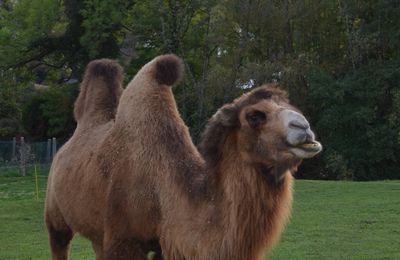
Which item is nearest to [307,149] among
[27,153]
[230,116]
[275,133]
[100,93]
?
[275,133]

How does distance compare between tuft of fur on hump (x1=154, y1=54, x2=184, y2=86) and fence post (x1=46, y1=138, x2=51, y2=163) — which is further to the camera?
fence post (x1=46, y1=138, x2=51, y2=163)

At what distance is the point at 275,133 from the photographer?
4250 mm

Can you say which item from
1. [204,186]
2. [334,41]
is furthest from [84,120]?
[334,41]

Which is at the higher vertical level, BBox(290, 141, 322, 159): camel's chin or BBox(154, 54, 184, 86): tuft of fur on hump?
BBox(154, 54, 184, 86): tuft of fur on hump

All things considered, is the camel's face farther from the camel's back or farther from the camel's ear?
the camel's back

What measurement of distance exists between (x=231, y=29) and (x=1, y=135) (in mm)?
10418

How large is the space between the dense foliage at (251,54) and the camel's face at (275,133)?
79.5ft

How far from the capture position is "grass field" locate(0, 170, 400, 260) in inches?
428

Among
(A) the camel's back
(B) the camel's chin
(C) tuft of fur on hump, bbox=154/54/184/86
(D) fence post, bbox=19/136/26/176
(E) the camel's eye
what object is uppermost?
(C) tuft of fur on hump, bbox=154/54/184/86

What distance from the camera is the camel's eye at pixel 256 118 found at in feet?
14.4

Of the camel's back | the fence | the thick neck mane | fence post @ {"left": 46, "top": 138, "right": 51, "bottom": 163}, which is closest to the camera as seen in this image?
the thick neck mane

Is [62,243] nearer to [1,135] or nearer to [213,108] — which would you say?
[213,108]

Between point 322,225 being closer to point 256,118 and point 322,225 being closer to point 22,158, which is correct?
point 256,118

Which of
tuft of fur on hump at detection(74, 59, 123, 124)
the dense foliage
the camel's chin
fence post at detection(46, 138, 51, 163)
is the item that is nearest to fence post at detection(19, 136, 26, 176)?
fence post at detection(46, 138, 51, 163)
